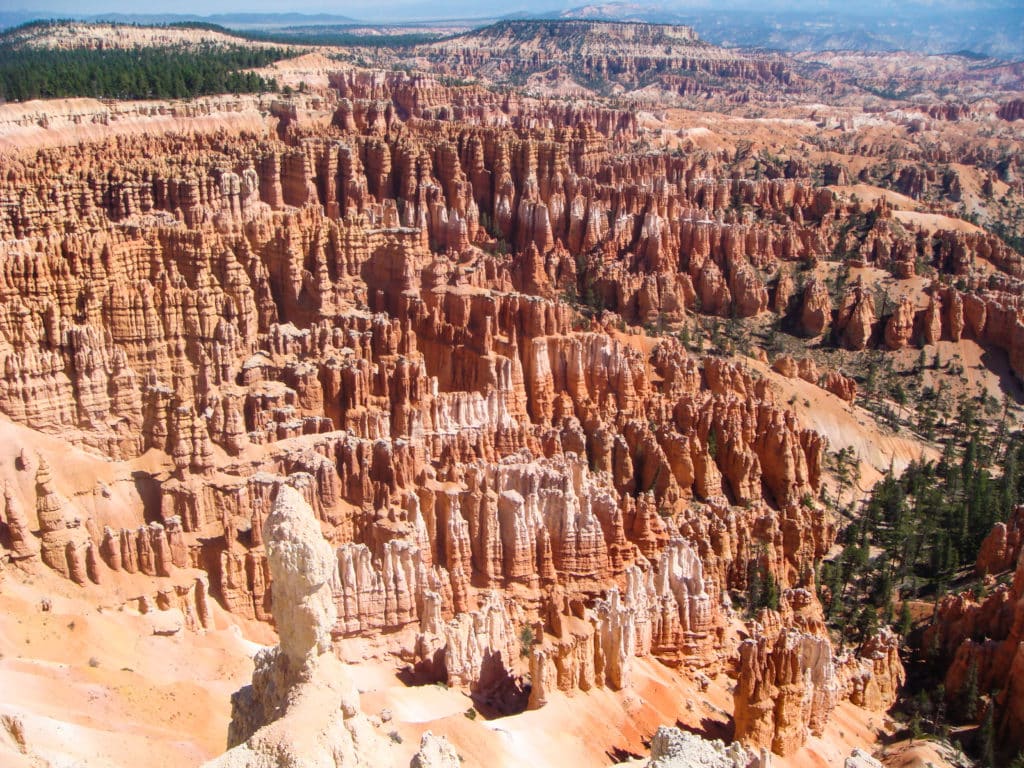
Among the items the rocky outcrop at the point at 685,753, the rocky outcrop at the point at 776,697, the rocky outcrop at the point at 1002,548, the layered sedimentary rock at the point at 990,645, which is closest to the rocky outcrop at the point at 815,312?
the rocky outcrop at the point at 1002,548

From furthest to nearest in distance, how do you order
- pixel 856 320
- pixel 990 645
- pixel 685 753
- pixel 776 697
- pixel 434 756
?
pixel 856 320 → pixel 990 645 → pixel 776 697 → pixel 685 753 → pixel 434 756

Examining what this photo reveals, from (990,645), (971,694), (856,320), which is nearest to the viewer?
(971,694)

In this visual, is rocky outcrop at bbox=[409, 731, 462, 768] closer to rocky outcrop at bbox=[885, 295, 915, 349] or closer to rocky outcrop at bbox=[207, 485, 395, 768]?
rocky outcrop at bbox=[207, 485, 395, 768]

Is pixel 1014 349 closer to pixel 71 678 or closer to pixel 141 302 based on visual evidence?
pixel 141 302

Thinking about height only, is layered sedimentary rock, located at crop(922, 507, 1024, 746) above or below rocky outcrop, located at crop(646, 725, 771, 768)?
below

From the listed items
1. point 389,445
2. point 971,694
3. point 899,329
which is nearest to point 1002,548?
point 971,694

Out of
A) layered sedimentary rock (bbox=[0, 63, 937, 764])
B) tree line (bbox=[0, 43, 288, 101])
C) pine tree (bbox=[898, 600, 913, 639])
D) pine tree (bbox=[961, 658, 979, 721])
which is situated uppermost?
tree line (bbox=[0, 43, 288, 101])

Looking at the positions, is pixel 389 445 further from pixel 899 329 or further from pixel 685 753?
pixel 899 329

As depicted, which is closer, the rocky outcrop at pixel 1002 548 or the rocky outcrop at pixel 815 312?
the rocky outcrop at pixel 1002 548

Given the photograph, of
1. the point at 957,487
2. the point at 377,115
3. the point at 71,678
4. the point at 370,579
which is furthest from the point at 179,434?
the point at 377,115

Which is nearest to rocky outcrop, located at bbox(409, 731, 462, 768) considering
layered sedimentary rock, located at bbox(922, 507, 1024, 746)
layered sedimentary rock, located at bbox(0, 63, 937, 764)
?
layered sedimentary rock, located at bbox(0, 63, 937, 764)

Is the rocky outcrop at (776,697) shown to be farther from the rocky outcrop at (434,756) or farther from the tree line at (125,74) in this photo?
the tree line at (125,74)

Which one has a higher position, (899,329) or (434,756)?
(434,756)
